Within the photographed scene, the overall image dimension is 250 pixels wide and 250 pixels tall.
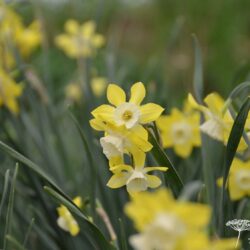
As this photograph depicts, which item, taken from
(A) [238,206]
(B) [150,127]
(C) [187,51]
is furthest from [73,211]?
(C) [187,51]

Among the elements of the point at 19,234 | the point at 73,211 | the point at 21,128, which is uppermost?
the point at 73,211

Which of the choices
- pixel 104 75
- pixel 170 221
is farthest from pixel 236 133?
pixel 104 75

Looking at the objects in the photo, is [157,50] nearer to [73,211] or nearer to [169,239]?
[73,211]

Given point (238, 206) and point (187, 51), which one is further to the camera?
point (187, 51)

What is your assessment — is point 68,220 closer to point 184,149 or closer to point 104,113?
point 104,113

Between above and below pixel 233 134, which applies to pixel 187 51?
below

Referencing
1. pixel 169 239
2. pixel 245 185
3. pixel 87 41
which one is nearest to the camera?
pixel 169 239

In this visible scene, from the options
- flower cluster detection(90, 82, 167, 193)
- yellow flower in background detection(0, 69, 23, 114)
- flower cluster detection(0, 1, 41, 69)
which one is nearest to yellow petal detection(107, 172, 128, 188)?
flower cluster detection(90, 82, 167, 193)
